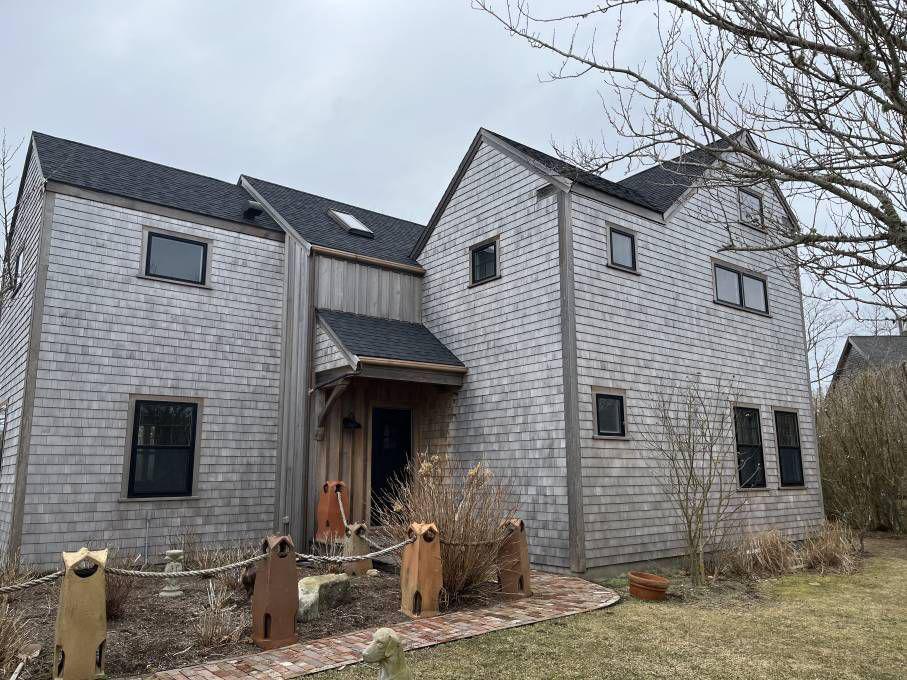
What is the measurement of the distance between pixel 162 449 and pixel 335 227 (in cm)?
530

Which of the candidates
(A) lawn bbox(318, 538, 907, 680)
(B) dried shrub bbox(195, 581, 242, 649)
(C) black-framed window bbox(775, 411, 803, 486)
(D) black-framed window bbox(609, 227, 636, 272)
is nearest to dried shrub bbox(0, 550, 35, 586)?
(B) dried shrub bbox(195, 581, 242, 649)

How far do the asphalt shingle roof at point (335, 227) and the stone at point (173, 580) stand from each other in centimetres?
552

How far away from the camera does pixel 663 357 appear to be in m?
10.1

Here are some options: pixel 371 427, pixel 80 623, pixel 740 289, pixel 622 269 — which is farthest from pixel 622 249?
pixel 80 623

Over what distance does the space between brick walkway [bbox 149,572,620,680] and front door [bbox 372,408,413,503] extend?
4.05 m

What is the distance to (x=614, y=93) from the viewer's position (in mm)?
5020

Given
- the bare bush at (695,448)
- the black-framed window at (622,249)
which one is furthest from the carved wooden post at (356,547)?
the black-framed window at (622,249)

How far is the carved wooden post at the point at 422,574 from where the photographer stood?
623 centimetres

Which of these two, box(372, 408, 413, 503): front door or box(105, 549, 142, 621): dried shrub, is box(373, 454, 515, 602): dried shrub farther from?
box(372, 408, 413, 503): front door

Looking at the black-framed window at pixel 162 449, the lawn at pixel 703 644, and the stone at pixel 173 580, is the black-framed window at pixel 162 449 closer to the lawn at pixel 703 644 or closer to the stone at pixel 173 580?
the stone at pixel 173 580

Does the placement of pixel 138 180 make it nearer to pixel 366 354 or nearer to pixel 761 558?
pixel 366 354

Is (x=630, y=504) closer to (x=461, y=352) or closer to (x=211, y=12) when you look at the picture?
(x=461, y=352)

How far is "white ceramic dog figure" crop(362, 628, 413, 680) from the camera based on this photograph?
370cm

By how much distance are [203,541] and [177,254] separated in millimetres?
4517
